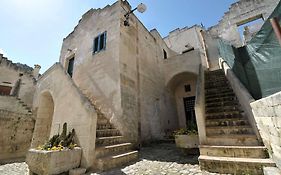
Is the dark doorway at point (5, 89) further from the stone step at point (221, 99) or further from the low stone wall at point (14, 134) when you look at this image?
the stone step at point (221, 99)

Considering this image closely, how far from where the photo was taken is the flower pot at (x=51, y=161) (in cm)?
292

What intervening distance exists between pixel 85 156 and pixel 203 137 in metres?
3.24

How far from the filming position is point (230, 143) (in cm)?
337

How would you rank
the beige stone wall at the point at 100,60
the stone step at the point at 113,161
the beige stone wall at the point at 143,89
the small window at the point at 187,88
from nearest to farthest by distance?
the stone step at the point at 113,161, the beige stone wall at the point at 100,60, the beige stone wall at the point at 143,89, the small window at the point at 187,88

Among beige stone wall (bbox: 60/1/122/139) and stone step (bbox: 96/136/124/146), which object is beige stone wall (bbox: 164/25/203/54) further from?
stone step (bbox: 96/136/124/146)

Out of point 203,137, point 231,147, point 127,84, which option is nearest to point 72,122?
point 127,84

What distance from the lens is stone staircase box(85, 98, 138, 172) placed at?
11.5 feet

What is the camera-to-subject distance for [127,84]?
21.4ft

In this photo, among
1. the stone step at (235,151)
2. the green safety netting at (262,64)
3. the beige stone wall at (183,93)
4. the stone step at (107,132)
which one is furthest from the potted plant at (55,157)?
the beige stone wall at (183,93)

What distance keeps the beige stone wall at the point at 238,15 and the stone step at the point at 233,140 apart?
480 inches

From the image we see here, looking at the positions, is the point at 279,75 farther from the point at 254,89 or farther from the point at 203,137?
the point at 203,137

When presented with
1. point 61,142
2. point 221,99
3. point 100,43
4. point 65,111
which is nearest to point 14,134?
point 65,111

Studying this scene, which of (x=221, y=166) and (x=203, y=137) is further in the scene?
(x=203, y=137)

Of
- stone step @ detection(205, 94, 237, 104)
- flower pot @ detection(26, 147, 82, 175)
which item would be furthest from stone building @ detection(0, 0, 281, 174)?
flower pot @ detection(26, 147, 82, 175)
